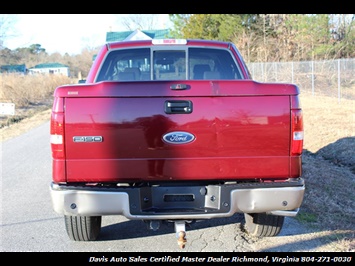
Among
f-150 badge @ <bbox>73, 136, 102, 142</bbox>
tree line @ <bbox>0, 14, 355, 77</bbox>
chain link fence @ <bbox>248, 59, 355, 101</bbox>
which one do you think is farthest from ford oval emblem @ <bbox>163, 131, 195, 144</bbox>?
tree line @ <bbox>0, 14, 355, 77</bbox>

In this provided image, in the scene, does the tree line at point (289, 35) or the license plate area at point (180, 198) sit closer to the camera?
the license plate area at point (180, 198)

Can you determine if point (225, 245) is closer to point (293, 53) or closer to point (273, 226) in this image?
point (273, 226)

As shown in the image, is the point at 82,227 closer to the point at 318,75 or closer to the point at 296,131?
the point at 296,131

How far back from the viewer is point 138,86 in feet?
10.8

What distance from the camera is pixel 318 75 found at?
21.6m

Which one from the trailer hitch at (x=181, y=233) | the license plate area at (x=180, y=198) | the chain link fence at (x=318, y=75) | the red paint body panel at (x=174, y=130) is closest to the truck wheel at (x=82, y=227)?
the red paint body panel at (x=174, y=130)

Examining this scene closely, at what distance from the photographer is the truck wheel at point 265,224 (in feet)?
13.7

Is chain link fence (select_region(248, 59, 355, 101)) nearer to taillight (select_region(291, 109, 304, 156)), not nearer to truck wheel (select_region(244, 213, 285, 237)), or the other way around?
truck wheel (select_region(244, 213, 285, 237))

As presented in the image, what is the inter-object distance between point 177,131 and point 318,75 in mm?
20050

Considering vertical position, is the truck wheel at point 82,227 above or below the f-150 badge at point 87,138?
below

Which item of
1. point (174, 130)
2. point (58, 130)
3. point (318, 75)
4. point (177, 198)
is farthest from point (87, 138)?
point (318, 75)

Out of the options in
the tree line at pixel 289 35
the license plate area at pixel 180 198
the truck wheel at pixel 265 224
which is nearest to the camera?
the license plate area at pixel 180 198

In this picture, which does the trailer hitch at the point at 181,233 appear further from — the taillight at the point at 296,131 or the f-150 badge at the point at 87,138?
the taillight at the point at 296,131

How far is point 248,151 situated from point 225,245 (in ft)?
4.28
